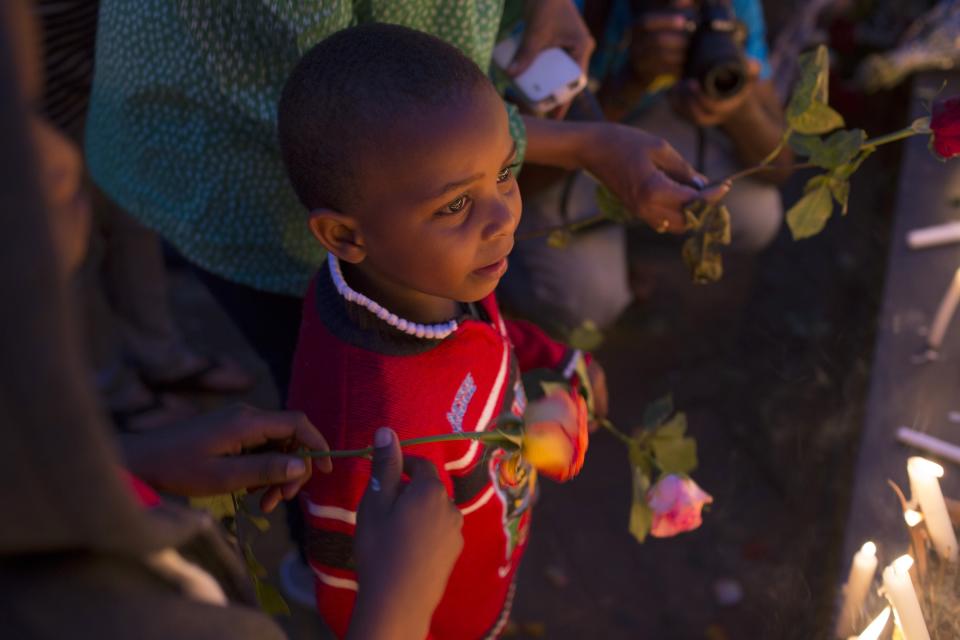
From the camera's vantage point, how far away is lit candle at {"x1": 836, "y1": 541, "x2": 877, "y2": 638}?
3.64 feet

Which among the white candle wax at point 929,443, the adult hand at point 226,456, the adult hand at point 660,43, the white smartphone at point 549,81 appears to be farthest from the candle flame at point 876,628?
the adult hand at point 660,43

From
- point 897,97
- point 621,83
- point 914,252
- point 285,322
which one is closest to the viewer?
point 285,322

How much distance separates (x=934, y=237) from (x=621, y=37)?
2.88 feet

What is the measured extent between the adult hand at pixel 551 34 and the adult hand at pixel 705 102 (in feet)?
1.42

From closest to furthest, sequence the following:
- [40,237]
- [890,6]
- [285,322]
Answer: [40,237]
[285,322]
[890,6]

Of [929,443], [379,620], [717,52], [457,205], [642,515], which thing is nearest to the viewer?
[379,620]

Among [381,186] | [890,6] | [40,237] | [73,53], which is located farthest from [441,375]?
[890,6]

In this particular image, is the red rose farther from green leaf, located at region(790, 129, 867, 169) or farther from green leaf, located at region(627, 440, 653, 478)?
green leaf, located at region(627, 440, 653, 478)

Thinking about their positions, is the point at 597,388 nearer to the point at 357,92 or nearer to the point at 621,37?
the point at 357,92

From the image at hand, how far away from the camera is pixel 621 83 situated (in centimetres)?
201

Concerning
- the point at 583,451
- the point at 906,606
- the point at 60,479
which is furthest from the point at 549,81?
the point at 60,479

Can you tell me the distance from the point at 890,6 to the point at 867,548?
9.62 ft

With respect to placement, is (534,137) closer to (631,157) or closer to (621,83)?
(631,157)

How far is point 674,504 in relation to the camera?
1.06 metres
